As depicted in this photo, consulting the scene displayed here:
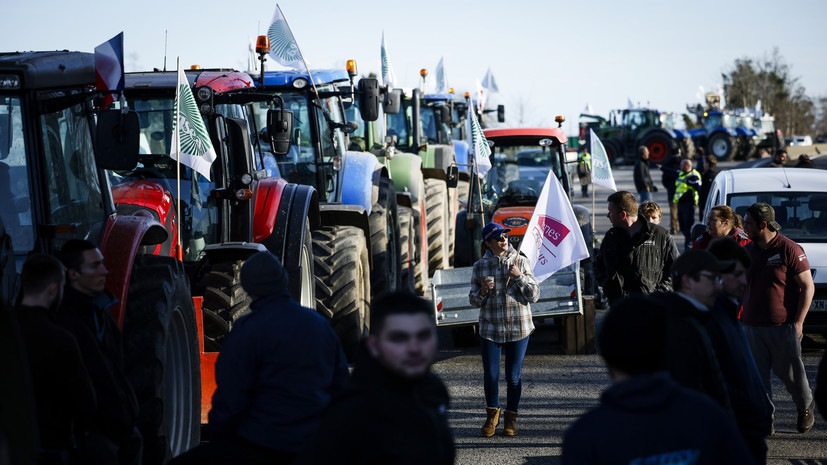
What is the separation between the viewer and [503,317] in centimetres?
747

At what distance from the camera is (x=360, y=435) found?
2734 millimetres

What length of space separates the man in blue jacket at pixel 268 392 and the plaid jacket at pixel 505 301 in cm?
351

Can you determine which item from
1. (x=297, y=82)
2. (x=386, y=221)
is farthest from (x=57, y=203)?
(x=386, y=221)

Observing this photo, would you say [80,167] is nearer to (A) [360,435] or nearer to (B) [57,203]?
(B) [57,203]

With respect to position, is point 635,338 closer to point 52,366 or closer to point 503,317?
point 52,366

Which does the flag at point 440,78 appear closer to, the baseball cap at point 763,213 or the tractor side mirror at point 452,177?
the tractor side mirror at point 452,177

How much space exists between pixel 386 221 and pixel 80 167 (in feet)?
19.3

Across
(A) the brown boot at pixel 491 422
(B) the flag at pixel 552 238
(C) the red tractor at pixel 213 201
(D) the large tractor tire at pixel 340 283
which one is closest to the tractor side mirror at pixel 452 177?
(D) the large tractor tire at pixel 340 283

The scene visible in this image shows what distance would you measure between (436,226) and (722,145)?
1418 inches

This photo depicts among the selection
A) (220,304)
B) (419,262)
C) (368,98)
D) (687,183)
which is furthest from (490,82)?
(220,304)

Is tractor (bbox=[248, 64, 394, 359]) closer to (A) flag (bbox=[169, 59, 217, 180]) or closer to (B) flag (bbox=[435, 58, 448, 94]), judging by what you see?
(A) flag (bbox=[169, 59, 217, 180])

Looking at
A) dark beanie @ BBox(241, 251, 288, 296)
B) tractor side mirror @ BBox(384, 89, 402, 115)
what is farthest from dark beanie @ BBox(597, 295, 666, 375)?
tractor side mirror @ BBox(384, 89, 402, 115)

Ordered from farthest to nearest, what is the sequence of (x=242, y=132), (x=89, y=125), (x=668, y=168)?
1. (x=668, y=168)
2. (x=242, y=132)
3. (x=89, y=125)

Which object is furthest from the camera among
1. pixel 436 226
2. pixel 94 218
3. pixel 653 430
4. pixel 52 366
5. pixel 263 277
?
pixel 436 226
